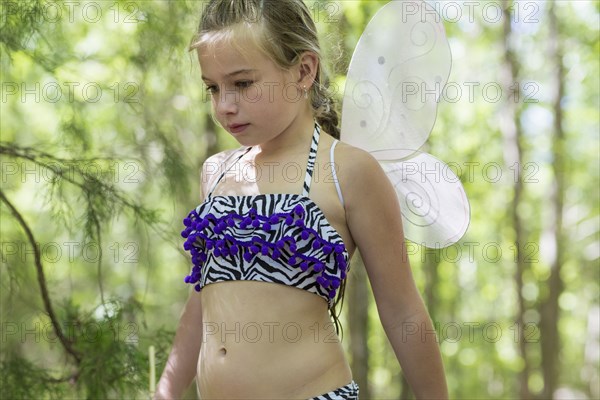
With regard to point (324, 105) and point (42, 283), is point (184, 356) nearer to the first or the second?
point (324, 105)

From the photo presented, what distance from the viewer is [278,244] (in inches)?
70.7

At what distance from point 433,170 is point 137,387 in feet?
6.32

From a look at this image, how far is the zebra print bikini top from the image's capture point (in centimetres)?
180

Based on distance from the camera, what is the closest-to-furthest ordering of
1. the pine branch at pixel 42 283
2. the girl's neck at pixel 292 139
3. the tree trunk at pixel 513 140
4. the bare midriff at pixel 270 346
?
the bare midriff at pixel 270 346
the girl's neck at pixel 292 139
the pine branch at pixel 42 283
the tree trunk at pixel 513 140

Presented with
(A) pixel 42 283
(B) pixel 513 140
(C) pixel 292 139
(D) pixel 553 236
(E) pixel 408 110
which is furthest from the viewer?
(D) pixel 553 236

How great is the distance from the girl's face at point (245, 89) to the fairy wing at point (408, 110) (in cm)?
44

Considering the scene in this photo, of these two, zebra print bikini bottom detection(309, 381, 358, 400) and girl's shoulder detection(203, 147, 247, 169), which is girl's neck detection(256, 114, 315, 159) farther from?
zebra print bikini bottom detection(309, 381, 358, 400)

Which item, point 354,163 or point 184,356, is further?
point 184,356

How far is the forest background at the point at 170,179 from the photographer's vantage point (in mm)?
3689

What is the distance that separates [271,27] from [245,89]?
172 millimetres

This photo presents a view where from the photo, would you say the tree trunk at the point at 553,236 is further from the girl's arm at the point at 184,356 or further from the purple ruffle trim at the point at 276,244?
the purple ruffle trim at the point at 276,244

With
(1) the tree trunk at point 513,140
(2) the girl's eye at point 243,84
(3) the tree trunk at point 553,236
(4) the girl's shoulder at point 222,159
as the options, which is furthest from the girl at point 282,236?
(3) the tree trunk at point 553,236

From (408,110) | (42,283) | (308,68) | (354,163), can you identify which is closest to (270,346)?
(354,163)

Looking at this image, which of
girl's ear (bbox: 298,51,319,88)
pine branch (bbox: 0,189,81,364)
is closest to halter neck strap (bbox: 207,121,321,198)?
girl's ear (bbox: 298,51,319,88)
